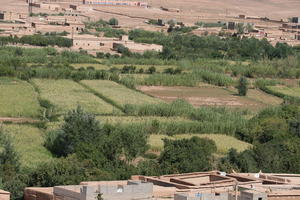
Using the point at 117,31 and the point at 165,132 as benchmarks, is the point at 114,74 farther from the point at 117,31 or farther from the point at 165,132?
the point at 117,31

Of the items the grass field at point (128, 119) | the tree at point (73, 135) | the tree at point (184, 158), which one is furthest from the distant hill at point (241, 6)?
the tree at point (184, 158)

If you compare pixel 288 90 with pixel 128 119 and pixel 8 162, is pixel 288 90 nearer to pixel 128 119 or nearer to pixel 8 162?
pixel 128 119

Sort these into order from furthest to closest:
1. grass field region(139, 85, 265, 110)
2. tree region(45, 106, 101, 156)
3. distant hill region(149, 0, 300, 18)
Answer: distant hill region(149, 0, 300, 18)
grass field region(139, 85, 265, 110)
tree region(45, 106, 101, 156)

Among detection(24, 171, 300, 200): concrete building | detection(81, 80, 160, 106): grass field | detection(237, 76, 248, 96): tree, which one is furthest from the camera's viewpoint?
detection(237, 76, 248, 96): tree

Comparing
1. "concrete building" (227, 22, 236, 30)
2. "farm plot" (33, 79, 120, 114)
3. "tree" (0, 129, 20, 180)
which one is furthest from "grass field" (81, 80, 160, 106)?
"concrete building" (227, 22, 236, 30)

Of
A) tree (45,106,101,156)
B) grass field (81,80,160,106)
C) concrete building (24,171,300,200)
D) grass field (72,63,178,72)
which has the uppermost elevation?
concrete building (24,171,300,200)

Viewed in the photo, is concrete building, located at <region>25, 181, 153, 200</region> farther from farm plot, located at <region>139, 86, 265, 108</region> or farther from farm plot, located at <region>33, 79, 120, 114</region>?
farm plot, located at <region>139, 86, 265, 108</region>
